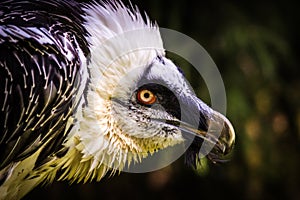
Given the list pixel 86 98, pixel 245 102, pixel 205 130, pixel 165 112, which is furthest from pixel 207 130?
pixel 245 102

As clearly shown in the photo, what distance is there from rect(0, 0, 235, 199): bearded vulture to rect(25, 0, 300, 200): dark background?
1291mm

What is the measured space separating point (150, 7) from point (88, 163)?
5.16ft

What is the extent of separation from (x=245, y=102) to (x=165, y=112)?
5.86ft

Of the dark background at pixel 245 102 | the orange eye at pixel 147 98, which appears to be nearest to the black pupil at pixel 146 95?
the orange eye at pixel 147 98

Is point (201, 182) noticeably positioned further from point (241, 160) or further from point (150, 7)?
point (150, 7)

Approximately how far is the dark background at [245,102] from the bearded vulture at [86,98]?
1291 millimetres

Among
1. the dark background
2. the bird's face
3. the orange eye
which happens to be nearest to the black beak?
the bird's face

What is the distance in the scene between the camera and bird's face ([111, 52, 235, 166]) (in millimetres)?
2195

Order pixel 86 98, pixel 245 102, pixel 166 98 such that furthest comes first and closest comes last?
pixel 245 102 → pixel 166 98 → pixel 86 98

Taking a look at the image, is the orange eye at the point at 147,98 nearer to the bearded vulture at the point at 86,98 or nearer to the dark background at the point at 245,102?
the bearded vulture at the point at 86,98

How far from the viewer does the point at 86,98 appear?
7.00 ft

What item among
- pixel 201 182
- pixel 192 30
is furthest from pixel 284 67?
pixel 201 182

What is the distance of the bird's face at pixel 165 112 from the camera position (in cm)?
220

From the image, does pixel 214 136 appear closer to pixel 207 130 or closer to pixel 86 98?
pixel 207 130
